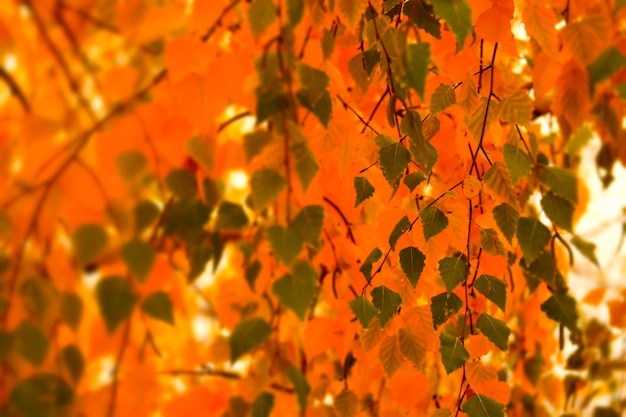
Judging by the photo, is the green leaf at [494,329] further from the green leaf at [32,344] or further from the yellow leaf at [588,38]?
the green leaf at [32,344]

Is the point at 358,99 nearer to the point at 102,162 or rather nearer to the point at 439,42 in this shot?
the point at 439,42

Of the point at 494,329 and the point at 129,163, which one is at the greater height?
the point at 129,163

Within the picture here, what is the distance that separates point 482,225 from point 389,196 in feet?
0.27

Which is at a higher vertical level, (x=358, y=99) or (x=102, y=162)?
(x=102, y=162)

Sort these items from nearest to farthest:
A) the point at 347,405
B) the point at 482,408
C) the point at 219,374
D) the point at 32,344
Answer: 1. the point at 482,408
2. the point at 347,405
3. the point at 32,344
4. the point at 219,374

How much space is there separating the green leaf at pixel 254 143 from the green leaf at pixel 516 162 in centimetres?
19

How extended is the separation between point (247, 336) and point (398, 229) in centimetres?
19

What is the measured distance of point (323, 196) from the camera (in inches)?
26.8

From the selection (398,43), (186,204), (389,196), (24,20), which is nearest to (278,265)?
(186,204)

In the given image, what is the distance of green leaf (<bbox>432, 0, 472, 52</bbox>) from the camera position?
395mm

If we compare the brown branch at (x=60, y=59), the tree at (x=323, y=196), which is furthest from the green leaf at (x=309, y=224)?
the brown branch at (x=60, y=59)

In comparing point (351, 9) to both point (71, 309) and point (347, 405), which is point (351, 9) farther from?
point (71, 309)

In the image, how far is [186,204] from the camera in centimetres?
74

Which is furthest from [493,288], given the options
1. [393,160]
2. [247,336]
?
[247,336]
